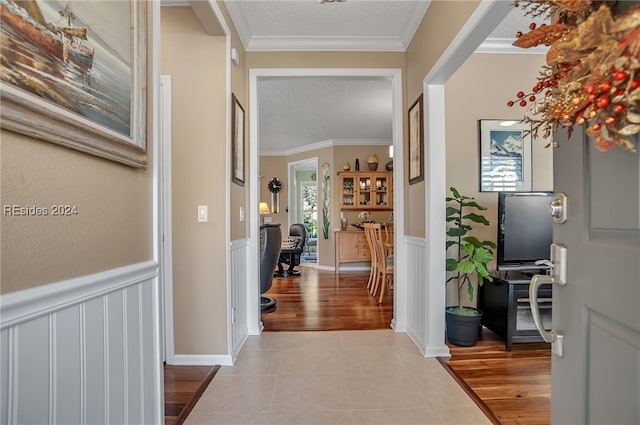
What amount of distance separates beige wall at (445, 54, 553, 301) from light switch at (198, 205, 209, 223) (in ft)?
7.20

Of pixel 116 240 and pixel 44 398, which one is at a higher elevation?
pixel 116 240

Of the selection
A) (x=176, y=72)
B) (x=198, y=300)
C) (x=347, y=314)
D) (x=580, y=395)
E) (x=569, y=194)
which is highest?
(x=176, y=72)

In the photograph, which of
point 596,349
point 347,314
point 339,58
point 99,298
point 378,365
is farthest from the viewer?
point 347,314

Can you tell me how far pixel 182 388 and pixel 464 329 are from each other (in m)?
2.17

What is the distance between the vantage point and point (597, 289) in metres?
0.75

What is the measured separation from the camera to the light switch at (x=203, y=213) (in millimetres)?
2387

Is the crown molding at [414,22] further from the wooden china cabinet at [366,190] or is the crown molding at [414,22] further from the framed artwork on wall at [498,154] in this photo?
the wooden china cabinet at [366,190]

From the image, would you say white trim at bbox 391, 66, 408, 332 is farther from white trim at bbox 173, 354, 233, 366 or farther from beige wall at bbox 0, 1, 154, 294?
beige wall at bbox 0, 1, 154, 294

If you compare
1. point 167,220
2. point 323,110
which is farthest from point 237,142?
point 323,110

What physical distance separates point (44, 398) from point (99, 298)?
0.88ft

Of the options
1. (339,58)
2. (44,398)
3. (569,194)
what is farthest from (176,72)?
(569,194)

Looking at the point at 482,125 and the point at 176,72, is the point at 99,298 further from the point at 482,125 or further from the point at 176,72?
the point at 482,125

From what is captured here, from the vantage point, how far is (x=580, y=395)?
2.66 ft

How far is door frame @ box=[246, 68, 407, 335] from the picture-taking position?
9.93 ft
